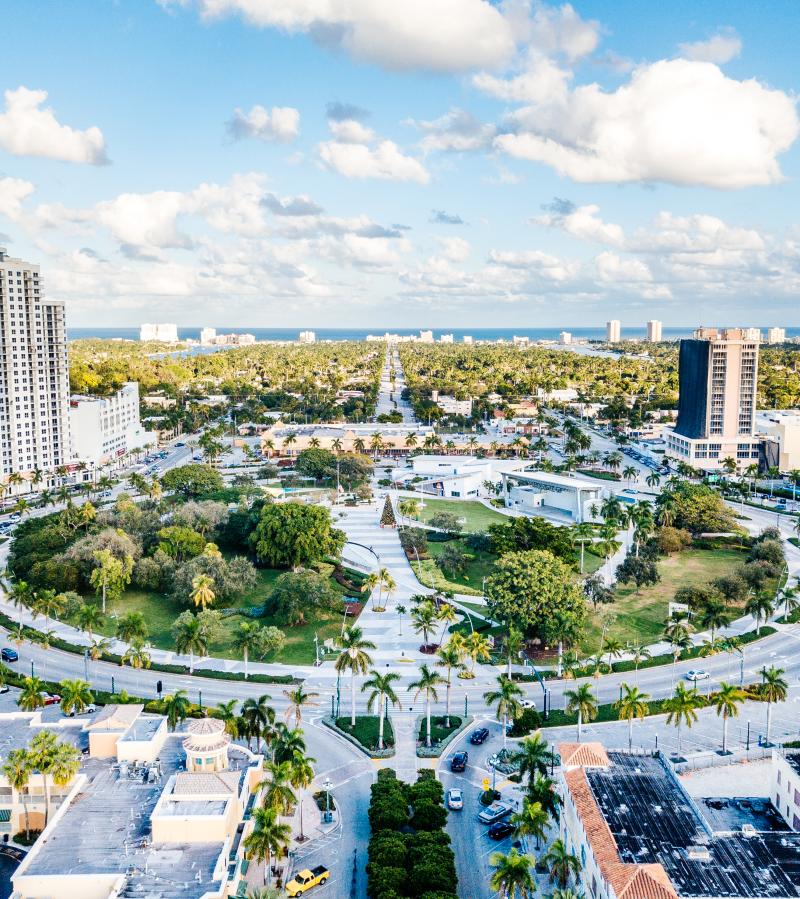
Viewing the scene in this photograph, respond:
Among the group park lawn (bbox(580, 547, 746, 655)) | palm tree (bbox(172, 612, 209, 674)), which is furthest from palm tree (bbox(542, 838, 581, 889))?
palm tree (bbox(172, 612, 209, 674))

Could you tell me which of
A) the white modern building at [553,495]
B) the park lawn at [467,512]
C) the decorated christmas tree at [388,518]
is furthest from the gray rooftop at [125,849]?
the white modern building at [553,495]

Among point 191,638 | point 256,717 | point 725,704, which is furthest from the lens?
point 191,638

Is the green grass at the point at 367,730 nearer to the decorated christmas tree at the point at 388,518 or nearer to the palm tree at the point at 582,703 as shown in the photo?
the palm tree at the point at 582,703

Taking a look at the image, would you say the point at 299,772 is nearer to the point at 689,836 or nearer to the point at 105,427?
the point at 689,836

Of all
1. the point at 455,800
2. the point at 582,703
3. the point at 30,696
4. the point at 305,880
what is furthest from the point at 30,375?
the point at 305,880

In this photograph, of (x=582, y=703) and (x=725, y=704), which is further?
(x=725, y=704)

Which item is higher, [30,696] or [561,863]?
[30,696]

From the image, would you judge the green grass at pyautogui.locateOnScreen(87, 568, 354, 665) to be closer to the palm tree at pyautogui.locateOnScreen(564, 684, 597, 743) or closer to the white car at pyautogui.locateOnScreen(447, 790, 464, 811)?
the white car at pyautogui.locateOnScreen(447, 790, 464, 811)
